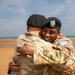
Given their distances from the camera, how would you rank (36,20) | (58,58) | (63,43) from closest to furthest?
1. (58,58)
2. (63,43)
3. (36,20)

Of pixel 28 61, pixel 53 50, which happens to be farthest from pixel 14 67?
pixel 53 50

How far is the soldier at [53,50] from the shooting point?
2951 millimetres

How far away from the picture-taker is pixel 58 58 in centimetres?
294

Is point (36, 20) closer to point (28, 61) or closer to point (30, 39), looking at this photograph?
point (30, 39)

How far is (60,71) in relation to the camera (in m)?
3.09

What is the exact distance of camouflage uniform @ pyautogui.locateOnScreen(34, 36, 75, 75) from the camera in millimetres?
2945

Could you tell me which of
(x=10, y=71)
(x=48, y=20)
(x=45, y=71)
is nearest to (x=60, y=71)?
(x=45, y=71)

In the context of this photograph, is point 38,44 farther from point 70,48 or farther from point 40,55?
point 70,48

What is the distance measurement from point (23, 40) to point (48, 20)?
0.38 metres

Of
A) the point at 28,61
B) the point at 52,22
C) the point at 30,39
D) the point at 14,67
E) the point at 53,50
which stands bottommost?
the point at 14,67

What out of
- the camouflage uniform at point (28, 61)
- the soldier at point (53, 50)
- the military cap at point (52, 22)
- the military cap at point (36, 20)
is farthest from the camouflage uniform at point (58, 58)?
the military cap at point (36, 20)

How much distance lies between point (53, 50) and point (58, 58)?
0.37 ft

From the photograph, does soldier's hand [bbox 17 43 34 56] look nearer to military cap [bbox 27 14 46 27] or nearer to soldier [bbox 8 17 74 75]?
soldier [bbox 8 17 74 75]

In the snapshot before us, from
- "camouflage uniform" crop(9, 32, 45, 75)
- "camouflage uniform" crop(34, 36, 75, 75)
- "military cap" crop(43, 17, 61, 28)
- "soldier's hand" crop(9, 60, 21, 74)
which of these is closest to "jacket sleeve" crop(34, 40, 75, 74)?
"camouflage uniform" crop(34, 36, 75, 75)
